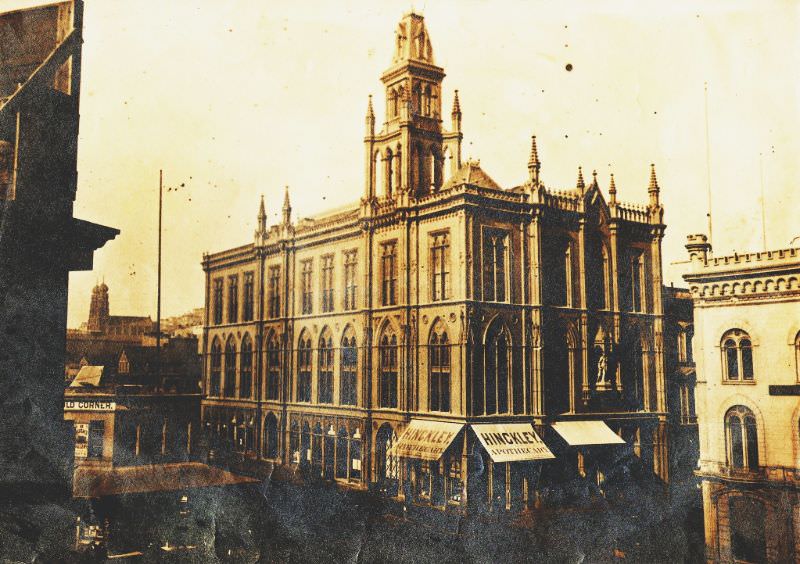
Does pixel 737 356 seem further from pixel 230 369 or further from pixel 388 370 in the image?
pixel 230 369

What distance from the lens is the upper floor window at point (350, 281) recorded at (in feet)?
78.4

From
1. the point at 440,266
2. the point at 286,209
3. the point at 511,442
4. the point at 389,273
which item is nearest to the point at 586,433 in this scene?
the point at 511,442

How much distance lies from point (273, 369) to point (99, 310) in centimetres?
944

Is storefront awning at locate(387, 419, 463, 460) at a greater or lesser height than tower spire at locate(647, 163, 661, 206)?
lesser

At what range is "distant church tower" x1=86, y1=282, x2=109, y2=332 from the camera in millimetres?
17500

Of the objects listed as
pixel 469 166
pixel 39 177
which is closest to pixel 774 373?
pixel 469 166

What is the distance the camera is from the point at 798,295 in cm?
1777

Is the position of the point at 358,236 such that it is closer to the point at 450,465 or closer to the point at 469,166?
the point at 469,166

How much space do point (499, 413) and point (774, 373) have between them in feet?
26.0

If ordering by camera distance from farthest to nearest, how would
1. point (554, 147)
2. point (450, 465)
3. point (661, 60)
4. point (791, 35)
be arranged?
point (450, 465)
point (554, 147)
point (661, 60)
point (791, 35)

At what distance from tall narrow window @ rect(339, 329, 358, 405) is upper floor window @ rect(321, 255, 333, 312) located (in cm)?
127

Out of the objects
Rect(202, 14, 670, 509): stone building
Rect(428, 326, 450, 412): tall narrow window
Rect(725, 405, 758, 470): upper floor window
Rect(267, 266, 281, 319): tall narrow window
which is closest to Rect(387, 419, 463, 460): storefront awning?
Rect(202, 14, 670, 509): stone building

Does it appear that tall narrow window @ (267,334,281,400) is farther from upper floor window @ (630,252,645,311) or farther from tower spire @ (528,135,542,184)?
upper floor window @ (630,252,645,311)

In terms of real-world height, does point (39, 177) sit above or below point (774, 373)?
above
